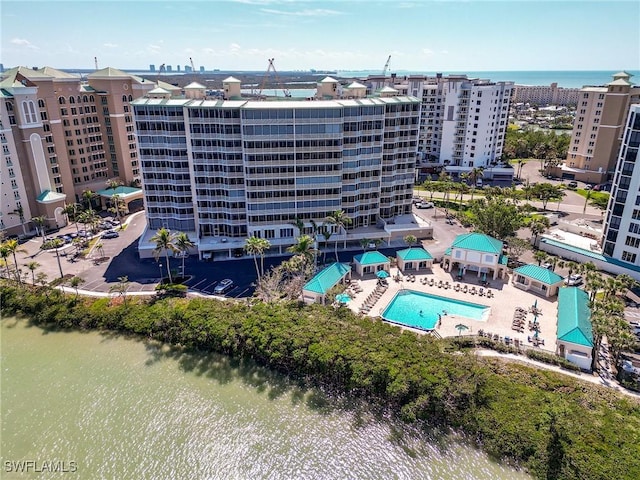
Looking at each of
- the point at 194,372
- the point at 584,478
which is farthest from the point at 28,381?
the point at 584,478

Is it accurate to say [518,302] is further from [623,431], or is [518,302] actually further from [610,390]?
[623,431]

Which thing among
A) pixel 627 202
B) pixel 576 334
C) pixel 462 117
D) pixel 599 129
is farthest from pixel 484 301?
pixel 599 129

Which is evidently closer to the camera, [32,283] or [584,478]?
[584,478]

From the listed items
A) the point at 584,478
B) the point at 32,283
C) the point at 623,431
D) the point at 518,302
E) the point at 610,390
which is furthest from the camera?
the point at 32,283

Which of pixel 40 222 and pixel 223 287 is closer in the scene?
pixel 223 287

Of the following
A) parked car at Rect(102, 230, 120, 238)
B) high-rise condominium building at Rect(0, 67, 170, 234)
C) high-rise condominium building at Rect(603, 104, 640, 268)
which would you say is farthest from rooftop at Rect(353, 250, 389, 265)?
high-rise condominium building at Rect(0, 67, 170, 234)

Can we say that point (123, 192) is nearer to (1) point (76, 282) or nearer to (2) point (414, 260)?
(1) point (76, 282)
